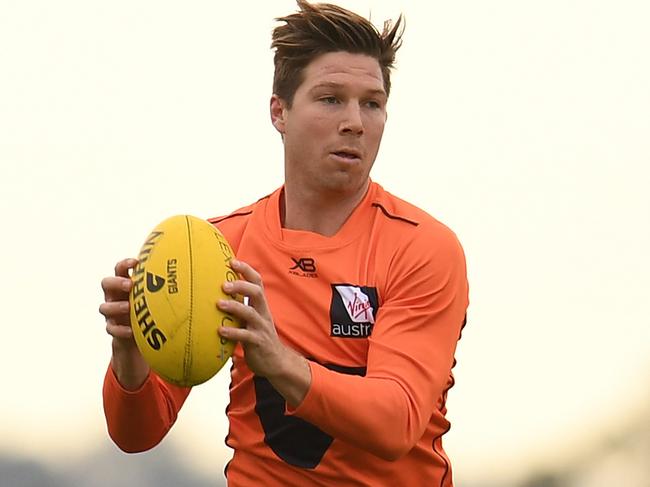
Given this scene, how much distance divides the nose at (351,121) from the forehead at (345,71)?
0.13 metres

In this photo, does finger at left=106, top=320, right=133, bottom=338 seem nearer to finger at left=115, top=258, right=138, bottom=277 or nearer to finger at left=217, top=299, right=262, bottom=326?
finger at left=115, top=258, right=138, bottom=277

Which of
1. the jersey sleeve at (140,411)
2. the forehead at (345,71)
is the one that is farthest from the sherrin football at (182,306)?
the forehead at (345,71)

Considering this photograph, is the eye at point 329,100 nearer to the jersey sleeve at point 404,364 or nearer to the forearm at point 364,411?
the jersey sleeve at point 404,364

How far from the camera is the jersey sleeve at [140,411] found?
7145 mm

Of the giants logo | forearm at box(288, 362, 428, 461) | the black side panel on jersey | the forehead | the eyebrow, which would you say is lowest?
the black side panel on jersey

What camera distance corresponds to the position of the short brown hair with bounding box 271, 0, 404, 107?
24.1ft

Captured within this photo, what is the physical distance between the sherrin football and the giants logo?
0.83 metres

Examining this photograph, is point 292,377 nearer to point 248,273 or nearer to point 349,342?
point 248,273

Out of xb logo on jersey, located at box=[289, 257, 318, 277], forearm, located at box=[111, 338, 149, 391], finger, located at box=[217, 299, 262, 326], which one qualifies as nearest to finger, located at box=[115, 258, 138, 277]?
forearm, located at box=[111, 338, 149, 391]

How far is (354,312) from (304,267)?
357 mm

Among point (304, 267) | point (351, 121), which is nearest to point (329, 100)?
point (351, 121)

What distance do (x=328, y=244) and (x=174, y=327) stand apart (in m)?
1.28

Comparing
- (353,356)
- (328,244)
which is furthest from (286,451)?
(328,244)

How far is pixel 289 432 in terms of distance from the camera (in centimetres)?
714
